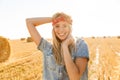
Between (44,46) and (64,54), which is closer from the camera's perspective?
(64,54)

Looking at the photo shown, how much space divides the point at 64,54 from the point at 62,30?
0.80 feet

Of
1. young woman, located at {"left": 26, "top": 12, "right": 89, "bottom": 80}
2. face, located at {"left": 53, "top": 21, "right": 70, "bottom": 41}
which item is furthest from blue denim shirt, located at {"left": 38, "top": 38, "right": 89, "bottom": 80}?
face, located at {"left": 53, "top": 21, "right": 70, "bottom": 41}

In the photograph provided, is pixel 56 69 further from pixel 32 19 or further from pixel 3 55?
pixel 3 55

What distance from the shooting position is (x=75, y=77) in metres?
2.86

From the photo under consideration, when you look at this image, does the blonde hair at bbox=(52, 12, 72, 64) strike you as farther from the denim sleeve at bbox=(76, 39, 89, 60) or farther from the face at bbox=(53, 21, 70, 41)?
the denim sleeve at bbox=(76, 39, 89, 60)

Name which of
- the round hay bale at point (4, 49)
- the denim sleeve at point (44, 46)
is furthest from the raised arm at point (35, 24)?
the round hay bale at point (4, 49)

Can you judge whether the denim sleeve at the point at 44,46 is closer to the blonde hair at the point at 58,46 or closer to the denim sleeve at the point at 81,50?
the blonde hair at the point at 58,46

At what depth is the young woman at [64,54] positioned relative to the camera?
2.91m

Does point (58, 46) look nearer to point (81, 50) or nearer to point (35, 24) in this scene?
point (81, 50)

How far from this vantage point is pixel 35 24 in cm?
351

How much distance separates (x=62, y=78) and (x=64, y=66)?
0.36ft

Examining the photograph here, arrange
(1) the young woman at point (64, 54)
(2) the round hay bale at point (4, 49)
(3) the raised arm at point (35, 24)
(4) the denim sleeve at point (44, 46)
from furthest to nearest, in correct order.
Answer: (2) the round hay bale at point (4, 49) → (3) the raised arm at point (35, 24) → (4) the denim sleeve at point (44, 46) → (1) the young woman at point (64, 54)

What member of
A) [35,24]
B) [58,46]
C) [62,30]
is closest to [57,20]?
[62,30]

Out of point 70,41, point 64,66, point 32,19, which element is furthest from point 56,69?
point 32,19
